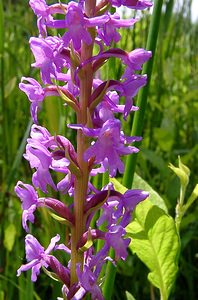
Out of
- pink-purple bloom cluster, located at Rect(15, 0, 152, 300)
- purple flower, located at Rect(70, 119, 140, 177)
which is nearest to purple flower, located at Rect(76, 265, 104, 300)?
pink-purple bloom cluster, located at Rect(15, 0, 152, 300)

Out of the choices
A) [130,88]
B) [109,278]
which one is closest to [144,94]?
[130,88]

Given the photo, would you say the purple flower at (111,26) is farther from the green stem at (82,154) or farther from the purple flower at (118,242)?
the purple flower at (118,242)

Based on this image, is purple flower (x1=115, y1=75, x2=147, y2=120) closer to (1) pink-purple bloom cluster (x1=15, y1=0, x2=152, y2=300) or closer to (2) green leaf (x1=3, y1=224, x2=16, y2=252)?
(1) pink-purple bloom cluster (x1=15, y1=0, x2=152, y2=300)

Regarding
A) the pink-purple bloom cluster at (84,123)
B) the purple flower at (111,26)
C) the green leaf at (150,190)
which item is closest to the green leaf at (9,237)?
the green leaf at (150,190)

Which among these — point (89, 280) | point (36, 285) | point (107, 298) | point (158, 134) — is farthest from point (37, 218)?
point (89, 280)

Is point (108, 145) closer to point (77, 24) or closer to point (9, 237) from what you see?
point (77, 24)

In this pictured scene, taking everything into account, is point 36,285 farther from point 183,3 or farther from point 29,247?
point 183,3
